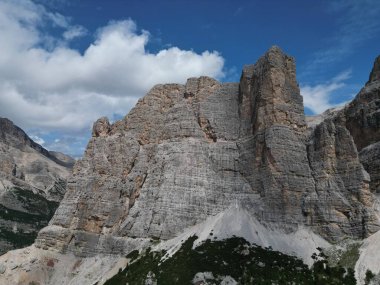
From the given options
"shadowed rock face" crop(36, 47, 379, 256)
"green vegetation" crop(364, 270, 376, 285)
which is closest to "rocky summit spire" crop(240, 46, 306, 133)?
"shadowed rock face" crop(36, 47, 379, 256)

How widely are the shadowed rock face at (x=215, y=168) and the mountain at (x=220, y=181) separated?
23 cm

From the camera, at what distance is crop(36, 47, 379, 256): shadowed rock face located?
8475 centimetres

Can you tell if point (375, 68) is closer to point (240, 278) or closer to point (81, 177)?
point (240, 278)

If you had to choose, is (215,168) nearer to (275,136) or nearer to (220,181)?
(220,181)

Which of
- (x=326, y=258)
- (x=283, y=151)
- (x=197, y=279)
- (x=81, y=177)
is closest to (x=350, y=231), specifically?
(x=326, y=258)

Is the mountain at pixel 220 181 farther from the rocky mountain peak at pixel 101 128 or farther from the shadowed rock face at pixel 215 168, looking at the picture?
the rocky mountain peak at pixel 101 128

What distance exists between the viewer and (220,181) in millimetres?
93562

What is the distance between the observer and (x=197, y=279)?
68562 millimetres

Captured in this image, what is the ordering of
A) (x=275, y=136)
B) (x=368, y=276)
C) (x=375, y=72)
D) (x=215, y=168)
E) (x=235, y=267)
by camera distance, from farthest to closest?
(x=375, y=72), (x=215, y=168), (x=275, y=136), (x=235, y=267), (x=368, y=276)

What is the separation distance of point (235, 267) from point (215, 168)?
27713 millimetres

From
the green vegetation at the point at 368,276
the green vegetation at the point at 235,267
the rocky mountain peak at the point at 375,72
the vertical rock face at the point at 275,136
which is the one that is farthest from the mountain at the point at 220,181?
the green vegetation at the point at 235,267

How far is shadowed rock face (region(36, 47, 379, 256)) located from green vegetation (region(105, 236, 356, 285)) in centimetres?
914

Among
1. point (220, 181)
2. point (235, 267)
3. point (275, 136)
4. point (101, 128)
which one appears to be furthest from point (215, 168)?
point (101, 128)

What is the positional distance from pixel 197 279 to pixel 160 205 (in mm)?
23604
